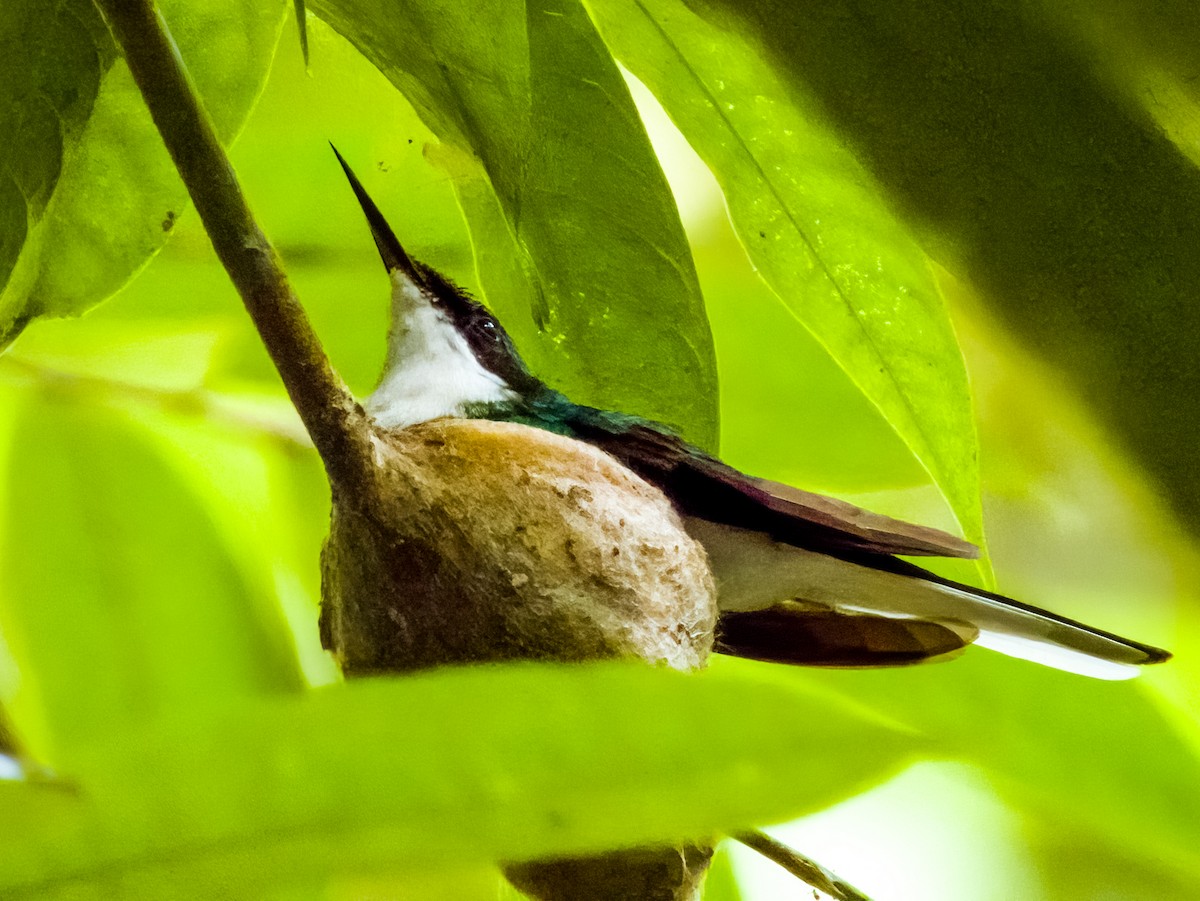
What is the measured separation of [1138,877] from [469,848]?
29 cm

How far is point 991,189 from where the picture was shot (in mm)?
532

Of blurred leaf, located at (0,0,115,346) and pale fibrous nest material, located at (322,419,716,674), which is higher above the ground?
blurred leaf, located at (0,0,115,346)

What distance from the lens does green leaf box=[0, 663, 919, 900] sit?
363 mm

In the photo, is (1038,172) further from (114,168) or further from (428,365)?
(114,168)

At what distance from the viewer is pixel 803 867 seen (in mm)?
462

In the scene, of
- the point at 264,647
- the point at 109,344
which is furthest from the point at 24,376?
the point at 264,647

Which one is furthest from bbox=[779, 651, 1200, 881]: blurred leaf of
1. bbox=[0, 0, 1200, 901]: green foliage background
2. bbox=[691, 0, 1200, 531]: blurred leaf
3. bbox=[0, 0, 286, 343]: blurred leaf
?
bbox=[0, 0, 286, 343]: blurred leaf

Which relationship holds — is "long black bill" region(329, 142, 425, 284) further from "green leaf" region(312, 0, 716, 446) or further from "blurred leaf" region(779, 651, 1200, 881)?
"blurred leaf" region(779, 651, 1200, 881)

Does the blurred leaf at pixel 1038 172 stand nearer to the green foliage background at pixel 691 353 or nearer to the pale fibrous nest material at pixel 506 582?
the green foliage background at pixel 691 353

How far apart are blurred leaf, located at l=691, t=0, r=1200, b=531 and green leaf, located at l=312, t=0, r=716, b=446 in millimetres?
78

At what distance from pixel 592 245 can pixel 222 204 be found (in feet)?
0.62

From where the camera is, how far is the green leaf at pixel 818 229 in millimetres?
537

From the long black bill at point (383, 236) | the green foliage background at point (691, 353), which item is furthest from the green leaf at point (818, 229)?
the long black bill at point (383, 236)

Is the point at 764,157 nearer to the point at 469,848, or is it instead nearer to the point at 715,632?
the point at 715,632
